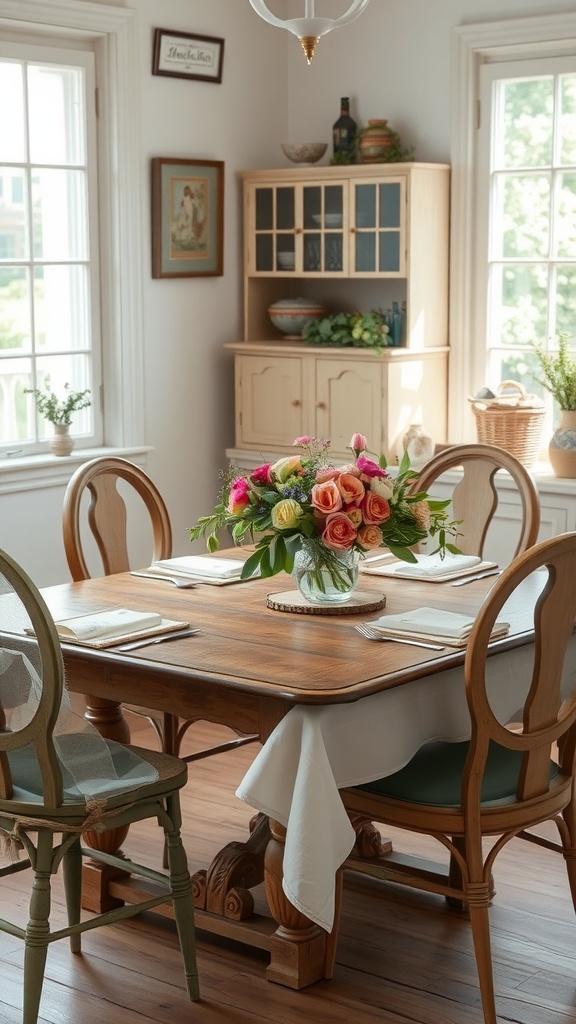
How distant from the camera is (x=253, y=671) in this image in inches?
99.0

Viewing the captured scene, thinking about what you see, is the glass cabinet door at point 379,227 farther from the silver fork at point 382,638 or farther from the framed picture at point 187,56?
the silver fork at point 382,638

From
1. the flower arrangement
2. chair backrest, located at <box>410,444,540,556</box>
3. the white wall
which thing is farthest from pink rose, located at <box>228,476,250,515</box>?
the white wall

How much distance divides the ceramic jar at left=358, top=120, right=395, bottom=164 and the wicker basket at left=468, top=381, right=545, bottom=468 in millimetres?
1000

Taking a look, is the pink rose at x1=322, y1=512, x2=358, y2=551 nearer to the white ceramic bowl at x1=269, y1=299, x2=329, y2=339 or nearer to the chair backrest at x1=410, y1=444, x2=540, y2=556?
the chair backrest at x1=410, y1=444, x2=540, y2=556

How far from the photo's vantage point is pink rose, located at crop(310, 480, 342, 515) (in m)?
2.81

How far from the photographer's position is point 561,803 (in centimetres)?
269

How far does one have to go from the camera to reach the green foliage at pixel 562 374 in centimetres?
469

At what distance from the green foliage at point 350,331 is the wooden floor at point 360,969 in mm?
2205

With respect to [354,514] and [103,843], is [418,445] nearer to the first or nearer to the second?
[354,514]

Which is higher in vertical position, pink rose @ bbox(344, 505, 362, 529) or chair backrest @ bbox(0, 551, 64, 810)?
pink rose @ bbox(344, 505, 362, 529)

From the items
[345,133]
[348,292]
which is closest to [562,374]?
[348,292]

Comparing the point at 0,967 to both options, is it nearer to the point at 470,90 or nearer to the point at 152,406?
the point at 152,406

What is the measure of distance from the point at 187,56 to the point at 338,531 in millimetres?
2863

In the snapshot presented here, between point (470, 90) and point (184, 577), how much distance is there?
8.18 feet
